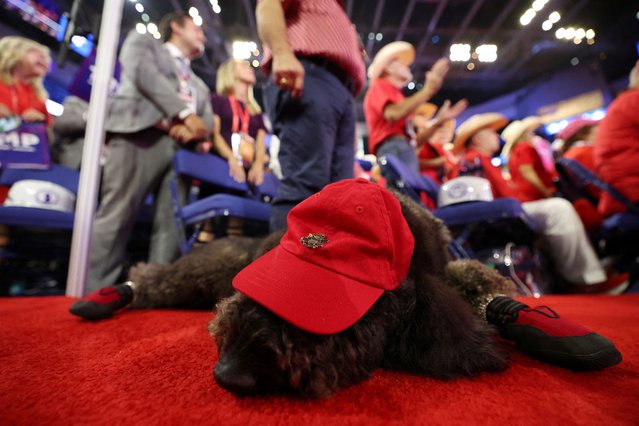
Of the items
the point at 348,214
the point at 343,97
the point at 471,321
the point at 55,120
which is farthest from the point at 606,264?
the point at 55,120

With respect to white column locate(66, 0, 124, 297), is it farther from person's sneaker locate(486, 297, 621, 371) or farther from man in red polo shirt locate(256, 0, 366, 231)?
person's sneaker locate(486, 297, 621, 371)

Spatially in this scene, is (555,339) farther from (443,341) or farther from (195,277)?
(195,277)

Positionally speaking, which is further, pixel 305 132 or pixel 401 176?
pixel 401 176

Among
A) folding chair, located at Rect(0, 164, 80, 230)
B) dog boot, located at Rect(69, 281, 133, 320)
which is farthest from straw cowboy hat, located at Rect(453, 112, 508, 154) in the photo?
folding chair, located at Rect(0, 164, 80, 230)

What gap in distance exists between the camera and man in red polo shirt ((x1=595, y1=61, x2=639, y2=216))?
2.97 meters

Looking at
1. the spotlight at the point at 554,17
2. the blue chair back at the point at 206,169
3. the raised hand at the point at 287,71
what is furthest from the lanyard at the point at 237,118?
the spotlight at the point at 554,17

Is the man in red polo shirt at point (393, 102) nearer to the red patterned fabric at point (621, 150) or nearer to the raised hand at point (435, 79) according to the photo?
the raised hand at point (435, 79)

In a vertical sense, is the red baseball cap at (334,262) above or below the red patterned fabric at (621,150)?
below

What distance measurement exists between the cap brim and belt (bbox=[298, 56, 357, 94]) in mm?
1543

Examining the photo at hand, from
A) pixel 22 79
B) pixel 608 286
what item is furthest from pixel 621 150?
pixel 22 79

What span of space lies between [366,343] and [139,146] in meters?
2.73

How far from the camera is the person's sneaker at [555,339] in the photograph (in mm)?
794

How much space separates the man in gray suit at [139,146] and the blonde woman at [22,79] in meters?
1.30

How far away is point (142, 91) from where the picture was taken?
100 inches
